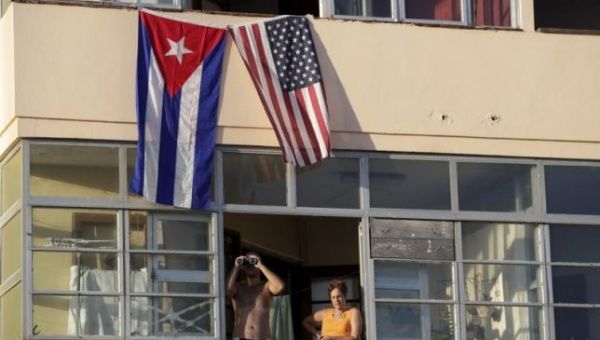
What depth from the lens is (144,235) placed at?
20406mm

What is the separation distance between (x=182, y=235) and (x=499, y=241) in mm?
3410

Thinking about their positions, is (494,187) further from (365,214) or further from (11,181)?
(11,181)

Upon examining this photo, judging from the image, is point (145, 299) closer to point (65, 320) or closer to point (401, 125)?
point (65, 320)

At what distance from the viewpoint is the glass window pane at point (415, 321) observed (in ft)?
69.3

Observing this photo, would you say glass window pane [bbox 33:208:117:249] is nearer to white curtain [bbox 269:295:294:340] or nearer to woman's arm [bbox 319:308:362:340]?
woman's arm [bbox 319:308:362:340]

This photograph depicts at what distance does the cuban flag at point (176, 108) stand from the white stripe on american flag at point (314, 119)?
91cm

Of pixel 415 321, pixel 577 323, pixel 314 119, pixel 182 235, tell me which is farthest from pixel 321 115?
pixel 577 323

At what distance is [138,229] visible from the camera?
20.4m

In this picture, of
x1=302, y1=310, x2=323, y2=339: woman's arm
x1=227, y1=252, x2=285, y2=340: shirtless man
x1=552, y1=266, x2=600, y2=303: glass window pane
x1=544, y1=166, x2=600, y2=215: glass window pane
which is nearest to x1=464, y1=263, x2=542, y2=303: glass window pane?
x1=552, y1=266, x2=600, y2=303: glass window pane

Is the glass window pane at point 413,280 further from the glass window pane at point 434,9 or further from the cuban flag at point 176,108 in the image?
the glass window pane at point 434,9

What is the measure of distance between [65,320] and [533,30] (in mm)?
5934

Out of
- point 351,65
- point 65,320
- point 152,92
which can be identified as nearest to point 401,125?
point 351,65

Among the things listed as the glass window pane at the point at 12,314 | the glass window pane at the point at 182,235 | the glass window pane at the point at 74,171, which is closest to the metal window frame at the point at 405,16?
the glass window pane at the point at 182,235

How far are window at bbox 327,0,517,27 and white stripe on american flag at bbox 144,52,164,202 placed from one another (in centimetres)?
203
